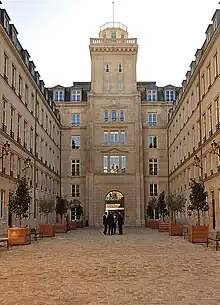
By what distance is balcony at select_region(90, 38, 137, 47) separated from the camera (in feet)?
201

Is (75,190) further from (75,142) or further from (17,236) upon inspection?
(17,236)

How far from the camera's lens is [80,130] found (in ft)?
202

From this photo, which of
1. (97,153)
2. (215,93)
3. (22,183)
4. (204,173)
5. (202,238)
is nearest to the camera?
(202,238)

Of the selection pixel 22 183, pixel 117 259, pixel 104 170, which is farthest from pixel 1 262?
pixel 104 170

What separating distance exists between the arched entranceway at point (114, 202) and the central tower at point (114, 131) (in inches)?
30.7

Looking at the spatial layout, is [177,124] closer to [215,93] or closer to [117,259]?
[215,93]

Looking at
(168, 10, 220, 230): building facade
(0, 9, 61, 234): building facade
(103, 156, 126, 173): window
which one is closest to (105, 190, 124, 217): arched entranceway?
(103, 156, 126, 173): window

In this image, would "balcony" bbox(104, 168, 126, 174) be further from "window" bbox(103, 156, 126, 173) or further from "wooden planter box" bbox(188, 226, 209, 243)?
"wooden planter box" bbox(188, 226, 209, 243)

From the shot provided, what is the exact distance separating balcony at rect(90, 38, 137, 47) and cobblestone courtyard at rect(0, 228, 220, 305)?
47.3 metres

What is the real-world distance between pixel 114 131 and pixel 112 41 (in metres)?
12.2

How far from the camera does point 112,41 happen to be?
202 feet

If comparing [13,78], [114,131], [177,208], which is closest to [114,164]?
[114,131]

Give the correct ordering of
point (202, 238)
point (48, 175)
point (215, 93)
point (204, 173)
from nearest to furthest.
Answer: point (202, 238)
point (215, 93)
point (204, 173)
point (48, 175)

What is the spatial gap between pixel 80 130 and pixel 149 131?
919 centimetres
